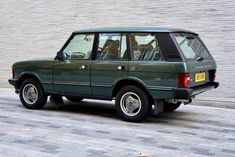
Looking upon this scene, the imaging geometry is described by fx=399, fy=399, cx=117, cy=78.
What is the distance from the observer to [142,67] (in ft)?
22.9

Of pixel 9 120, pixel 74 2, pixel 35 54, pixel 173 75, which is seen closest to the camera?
pixel 173 75

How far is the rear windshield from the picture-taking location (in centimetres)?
697

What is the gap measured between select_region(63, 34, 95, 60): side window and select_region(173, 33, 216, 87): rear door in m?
1.71

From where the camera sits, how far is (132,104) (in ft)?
23.7

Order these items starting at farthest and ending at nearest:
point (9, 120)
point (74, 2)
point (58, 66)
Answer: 1. point (74, 2)
2. point (58, 66)
3. point (9, 120)

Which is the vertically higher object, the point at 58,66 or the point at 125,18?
the point at 125,18

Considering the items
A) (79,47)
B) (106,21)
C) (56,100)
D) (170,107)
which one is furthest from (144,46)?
(106,21)

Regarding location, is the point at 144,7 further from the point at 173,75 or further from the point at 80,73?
the point at 173,75

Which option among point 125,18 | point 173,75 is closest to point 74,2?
point 125,18

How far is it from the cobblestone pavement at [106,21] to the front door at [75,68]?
9.32 ft

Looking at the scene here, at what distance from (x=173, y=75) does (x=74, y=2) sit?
574 centimetres

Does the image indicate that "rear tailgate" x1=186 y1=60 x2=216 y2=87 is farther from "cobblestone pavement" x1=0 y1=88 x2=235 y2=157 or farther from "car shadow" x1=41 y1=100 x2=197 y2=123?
"car shadow" x1=41 y1=100 x2=197 y2=123

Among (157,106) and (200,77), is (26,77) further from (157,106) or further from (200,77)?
(200,77)

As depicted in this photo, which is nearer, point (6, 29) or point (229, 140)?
point (229, 140)
